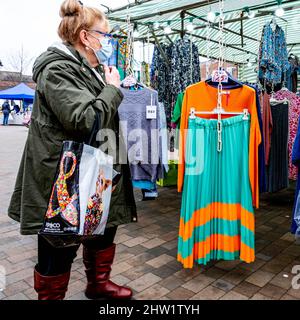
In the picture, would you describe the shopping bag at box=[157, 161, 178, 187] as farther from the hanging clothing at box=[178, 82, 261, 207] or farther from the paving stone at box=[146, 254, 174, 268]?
the hanging clothing at box=[178, 82, 261, 207]

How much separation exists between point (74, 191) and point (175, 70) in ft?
12.4

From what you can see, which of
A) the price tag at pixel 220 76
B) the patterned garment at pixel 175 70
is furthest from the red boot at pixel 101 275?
the patterned garment at pixel 175 70

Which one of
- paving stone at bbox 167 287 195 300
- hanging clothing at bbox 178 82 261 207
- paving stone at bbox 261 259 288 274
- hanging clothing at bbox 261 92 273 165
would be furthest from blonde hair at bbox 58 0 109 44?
hanging clothing at bbox 261 92 273 165

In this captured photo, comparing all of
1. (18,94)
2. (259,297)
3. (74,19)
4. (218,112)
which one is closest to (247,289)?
(259,297)

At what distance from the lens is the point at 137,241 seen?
344 centimetres

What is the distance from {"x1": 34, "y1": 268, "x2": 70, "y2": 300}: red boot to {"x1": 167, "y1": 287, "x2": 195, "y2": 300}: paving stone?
895mm

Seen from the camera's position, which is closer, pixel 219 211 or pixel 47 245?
pixel 47 245

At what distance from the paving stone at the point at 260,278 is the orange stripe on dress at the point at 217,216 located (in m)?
0.41

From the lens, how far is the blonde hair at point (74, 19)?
1704 mm

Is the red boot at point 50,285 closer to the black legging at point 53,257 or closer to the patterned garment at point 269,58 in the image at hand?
the black legging at point 53,257

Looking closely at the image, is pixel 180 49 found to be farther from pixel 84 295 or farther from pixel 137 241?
pixel 84 295
